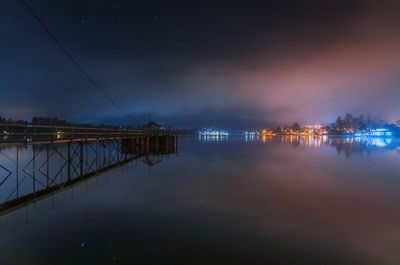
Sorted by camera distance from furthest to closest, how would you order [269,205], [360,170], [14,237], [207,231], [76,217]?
[360,170], [269,205], [76,217], [207,231], [14,237]

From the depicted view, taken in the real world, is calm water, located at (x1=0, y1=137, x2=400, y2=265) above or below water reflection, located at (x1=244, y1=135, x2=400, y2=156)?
below

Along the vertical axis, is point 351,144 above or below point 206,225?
above

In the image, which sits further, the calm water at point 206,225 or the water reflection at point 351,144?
the water reflection at point 351,144

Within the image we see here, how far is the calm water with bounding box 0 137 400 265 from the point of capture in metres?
7.65

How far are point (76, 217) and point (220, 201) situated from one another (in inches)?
215

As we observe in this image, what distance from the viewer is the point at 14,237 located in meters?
8.66

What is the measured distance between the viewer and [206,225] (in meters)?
9.99

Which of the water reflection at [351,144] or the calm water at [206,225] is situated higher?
the water reflection at [351,144]

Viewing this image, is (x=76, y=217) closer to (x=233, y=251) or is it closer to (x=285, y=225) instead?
(x=233, y=251)

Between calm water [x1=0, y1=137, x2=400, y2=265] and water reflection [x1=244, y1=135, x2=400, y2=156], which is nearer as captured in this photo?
calm water [x1=0, y1=137, x2=400, y2=265]

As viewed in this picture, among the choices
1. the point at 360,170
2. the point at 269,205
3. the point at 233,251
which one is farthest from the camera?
the point at 360,170

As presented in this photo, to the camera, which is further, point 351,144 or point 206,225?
point 351,144

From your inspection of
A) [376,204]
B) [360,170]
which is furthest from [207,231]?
[360,170]

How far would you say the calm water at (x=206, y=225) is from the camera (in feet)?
25.1
